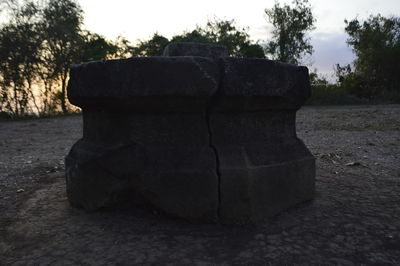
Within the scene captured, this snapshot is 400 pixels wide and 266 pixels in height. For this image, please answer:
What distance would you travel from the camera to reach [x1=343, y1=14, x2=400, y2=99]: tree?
18047 mm

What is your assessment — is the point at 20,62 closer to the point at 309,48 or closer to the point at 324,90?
the point at 324,90

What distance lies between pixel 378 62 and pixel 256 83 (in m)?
19.3

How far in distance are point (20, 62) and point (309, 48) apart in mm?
15900

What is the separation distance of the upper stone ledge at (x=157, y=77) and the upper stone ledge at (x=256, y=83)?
0.30ft

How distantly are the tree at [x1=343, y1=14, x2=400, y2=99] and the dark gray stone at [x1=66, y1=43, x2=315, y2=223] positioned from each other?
17.0 metres

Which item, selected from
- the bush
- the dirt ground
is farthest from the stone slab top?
the bush

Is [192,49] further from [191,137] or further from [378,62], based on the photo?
[378,62]

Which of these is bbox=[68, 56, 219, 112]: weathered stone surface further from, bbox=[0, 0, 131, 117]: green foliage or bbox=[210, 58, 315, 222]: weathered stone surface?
bbox=[0, 0, 131, 117]: green foliage

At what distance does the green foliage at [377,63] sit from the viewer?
18.0 metres

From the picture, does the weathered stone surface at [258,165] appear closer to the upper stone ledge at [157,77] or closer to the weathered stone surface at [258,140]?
the weathered stone surface at [258,140]

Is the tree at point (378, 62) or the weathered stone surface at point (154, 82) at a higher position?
the tree at point (378, 62)

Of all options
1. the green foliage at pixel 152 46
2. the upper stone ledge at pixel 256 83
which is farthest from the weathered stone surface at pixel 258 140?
the green foliage at pixel 152 46

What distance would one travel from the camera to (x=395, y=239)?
74.4 inches

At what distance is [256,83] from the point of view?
6.87ft
